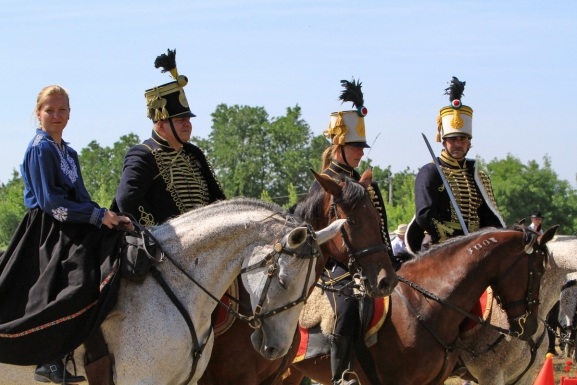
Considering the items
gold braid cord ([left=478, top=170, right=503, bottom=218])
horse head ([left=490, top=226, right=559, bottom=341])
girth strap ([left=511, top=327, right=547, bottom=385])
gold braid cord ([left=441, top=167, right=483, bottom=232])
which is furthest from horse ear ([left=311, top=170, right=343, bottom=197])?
gold braid cord ([left=478, top=170, right=503, bottom=218])

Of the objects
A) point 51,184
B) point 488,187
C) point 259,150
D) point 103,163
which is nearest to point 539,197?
point 259,150

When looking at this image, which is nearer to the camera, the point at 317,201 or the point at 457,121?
the point at 317,201

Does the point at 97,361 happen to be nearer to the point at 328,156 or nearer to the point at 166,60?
the point at 166,60

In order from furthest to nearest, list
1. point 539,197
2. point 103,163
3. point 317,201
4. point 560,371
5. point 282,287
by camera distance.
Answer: point 103,163
point 539,197
point 560,371
point 317,201
point 282,287

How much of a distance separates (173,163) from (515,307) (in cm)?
369

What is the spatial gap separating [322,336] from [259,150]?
62.8m

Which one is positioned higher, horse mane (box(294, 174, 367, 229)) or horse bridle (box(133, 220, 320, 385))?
horse mane (box(294, 174, 367, 229))

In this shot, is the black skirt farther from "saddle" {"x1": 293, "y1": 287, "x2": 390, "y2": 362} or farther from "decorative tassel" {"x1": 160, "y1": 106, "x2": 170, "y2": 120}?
"saddle" {"x1": 293, "y1": 287, "x2": 390, "y2": 362}

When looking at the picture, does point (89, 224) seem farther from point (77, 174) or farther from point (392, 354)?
point (392, 354)

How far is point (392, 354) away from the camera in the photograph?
7.71 m

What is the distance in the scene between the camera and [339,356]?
7.61 metres

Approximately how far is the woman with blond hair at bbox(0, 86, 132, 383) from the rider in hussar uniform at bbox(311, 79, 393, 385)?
2.46 metres

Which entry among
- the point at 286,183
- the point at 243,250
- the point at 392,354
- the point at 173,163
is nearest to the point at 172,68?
the point at 173,163

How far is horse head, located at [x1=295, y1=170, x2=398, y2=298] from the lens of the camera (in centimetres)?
658
